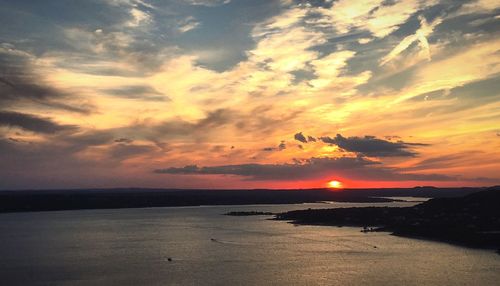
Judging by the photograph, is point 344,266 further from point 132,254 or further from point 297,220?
point 297,220

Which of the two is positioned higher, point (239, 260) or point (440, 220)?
point (440, 220)

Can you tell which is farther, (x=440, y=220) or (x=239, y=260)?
(x=440, y=220)

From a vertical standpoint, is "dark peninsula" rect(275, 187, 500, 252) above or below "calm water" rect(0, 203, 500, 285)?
above

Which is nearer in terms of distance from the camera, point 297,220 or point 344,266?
point 344,266

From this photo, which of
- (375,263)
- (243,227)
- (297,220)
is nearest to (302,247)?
(375,263)

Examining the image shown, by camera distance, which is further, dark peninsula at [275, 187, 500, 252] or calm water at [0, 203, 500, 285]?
dark peninsula at [275, 187, 500, 252]

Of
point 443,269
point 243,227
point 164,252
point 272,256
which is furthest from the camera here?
point 243,227
